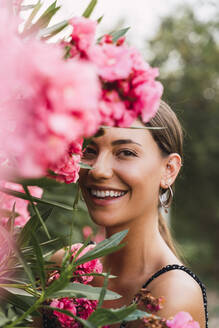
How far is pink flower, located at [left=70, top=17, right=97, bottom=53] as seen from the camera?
0.68 metres

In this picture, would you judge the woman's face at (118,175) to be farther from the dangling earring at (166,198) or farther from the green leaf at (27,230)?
the green leaf at (27,230)

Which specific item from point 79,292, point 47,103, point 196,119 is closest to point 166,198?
point 79,292

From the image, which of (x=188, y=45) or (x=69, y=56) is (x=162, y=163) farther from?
(x=188, y=45)

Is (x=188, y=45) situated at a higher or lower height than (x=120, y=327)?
higher

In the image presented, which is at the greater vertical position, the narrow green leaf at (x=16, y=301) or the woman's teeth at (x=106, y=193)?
the woman's teeth at (x=106, y=193)

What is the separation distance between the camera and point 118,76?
2.14 ft

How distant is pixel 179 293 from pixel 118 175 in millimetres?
445

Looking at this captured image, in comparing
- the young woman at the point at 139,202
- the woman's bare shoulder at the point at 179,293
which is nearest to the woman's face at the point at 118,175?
the young woman at the point at 139,202

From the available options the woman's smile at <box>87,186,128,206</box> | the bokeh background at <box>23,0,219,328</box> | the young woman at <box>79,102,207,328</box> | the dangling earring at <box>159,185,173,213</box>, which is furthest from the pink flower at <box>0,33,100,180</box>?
the bokeh background at <box>23,0,219,328</box>

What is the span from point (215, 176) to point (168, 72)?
2.39 m

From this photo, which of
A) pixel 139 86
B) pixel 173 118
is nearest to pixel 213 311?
pixel 173 118

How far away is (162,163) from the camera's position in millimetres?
1683

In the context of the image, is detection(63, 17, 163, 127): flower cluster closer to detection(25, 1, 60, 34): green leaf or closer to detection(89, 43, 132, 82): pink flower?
detection(89, 43, 132, 82): pink flower

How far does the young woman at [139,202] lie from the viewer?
148 cm
